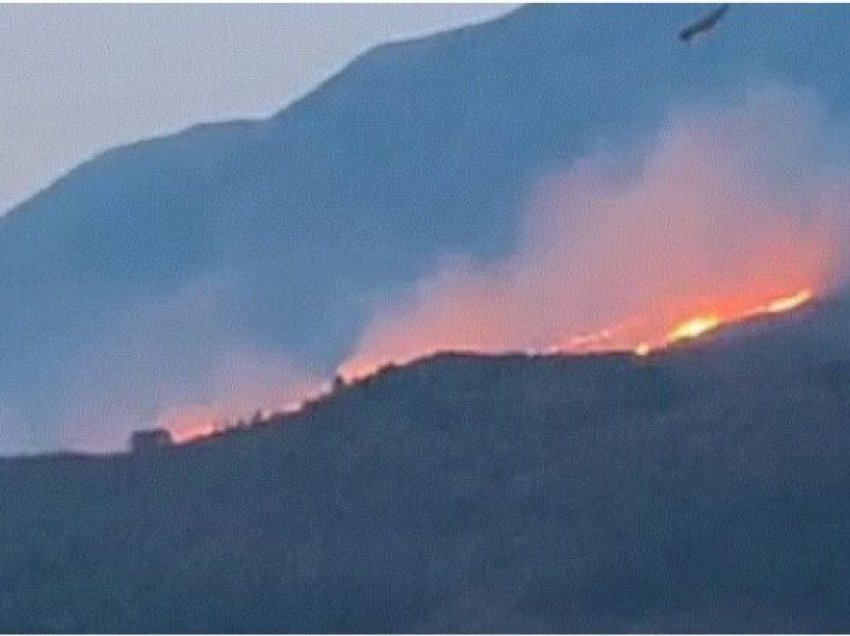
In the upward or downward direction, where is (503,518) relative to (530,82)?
downward

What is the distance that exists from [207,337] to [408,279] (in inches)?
173

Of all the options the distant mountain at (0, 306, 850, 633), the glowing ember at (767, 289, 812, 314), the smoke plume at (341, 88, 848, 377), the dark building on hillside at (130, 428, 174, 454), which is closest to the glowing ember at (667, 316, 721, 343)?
the smoke plume at (341, 88, 848, 377)

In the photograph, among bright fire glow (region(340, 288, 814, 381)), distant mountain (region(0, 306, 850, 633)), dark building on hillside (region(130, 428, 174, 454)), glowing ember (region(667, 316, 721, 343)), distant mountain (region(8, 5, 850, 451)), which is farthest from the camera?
distant mountain (region(8, 5, 850, 451))

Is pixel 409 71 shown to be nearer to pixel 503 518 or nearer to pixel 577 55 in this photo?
pixel 577 55

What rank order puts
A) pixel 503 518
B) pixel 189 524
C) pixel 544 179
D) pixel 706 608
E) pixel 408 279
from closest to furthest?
pixel 706 608
pixel 503 518
pixel 189 524
pixel 408 279
pixel 544 179

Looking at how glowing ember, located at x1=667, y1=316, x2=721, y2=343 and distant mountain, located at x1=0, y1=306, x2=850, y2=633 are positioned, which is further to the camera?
glowing ember, located at x1=667, y1=316, x2=721, y2=343

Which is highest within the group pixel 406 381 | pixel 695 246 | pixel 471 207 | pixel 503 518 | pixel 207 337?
pixel 471 207

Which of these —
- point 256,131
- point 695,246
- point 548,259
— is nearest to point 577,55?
point 256,131

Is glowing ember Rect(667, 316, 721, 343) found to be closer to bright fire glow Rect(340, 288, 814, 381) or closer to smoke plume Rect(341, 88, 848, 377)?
bright fire glow Rect(340, 288, 814, 381)

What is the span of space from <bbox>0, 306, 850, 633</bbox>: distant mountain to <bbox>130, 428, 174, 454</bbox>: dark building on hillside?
76 cm

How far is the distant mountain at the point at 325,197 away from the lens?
65438 mm

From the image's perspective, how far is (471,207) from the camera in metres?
74.5

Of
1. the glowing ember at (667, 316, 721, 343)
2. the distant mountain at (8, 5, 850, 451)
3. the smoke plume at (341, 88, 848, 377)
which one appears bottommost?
the glowing ember at (667, 316, 721, 343)

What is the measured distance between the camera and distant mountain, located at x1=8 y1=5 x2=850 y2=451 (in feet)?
215
